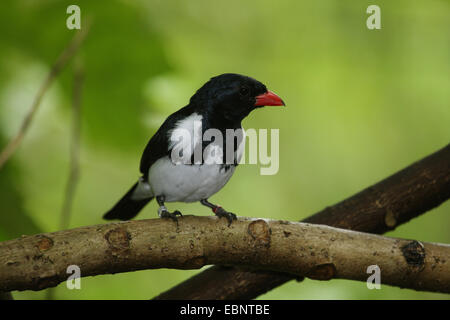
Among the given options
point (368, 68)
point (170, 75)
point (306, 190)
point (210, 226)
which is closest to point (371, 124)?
point (368, 68)

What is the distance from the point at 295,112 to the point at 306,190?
867 millimetres

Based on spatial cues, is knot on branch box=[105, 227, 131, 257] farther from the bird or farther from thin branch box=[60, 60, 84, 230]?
the bird

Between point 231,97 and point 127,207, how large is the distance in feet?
4.03

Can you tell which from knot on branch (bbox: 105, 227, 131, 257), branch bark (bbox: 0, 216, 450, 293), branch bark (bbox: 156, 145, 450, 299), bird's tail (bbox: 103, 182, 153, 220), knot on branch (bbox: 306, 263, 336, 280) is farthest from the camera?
bird's tail (bbox: 103, 182, 153, 220)

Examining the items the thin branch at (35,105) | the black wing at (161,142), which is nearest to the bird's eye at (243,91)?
the black wing at (161,142)

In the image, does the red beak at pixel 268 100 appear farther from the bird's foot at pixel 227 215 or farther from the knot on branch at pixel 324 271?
the knot on branch at pixel 324 271

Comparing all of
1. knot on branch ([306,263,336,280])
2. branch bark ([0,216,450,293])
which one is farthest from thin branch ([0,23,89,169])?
knot on branch ([306,263,336,280])

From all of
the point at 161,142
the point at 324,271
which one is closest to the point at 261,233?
Answer: the point at 324,271

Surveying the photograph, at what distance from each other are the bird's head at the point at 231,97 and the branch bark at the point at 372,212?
85 centimetres

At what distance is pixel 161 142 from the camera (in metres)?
3.32

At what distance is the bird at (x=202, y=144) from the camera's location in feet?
10.5

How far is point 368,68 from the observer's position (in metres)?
5.77

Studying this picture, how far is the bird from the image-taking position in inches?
126

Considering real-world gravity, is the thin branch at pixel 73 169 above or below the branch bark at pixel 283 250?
above
